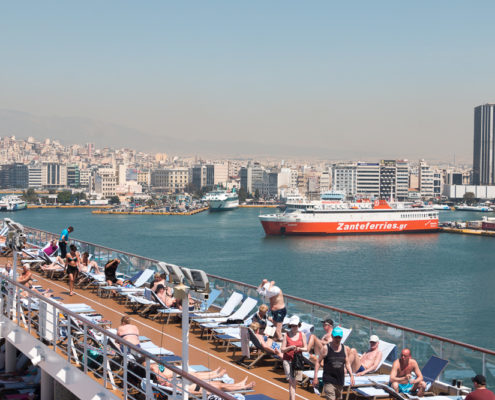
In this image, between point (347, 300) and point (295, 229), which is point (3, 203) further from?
point (347, 300)

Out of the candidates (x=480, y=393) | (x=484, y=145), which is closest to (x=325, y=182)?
(x=484, y=145)

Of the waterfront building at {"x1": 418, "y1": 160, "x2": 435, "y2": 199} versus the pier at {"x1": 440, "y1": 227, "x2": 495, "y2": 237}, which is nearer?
the pier at {"x1": 440, "y1": 227, "x2": 495, "y2": 237}

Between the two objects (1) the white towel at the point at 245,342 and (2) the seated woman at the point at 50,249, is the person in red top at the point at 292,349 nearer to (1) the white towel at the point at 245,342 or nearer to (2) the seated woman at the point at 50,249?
(1) the white towel at the point at 245,342

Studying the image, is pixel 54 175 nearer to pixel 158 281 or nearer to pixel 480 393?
pixel 158 281

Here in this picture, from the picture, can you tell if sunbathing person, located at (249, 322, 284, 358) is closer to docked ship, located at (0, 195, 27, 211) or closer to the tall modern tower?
docked ship, located at (0, 195, 27, 211)

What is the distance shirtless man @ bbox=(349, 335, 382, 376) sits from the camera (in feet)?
17.1

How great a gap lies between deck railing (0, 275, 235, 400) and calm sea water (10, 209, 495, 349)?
14672 mm

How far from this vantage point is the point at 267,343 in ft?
19.1

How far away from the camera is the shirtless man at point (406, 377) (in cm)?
493

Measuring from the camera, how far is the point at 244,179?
515 feet

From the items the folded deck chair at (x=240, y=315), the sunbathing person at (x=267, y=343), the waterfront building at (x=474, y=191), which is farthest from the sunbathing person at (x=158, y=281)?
the waterfront building at (x=474, y=191)

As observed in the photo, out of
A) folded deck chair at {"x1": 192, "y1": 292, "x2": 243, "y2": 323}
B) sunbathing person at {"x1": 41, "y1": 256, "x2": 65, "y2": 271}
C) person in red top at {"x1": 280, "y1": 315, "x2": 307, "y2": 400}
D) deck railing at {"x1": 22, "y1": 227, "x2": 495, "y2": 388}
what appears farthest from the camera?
sunbathing person at {"x1": 41, "y1": 256, "x2": 65, "y2": 271}

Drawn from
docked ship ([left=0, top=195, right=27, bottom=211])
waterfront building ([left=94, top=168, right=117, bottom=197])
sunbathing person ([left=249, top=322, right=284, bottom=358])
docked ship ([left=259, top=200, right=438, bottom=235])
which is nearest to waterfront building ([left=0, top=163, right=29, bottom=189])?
waterfront building ([left=94, top=168, right=117, bottom=197])

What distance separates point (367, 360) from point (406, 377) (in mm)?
526
